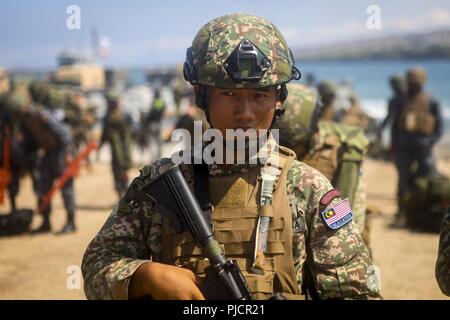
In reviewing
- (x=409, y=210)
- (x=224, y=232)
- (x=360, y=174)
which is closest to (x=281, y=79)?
(x=224, y=232)

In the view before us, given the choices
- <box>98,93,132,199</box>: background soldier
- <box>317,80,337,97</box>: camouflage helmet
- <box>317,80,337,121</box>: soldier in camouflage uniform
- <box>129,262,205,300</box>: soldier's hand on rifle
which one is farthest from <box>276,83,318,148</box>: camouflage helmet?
<box>98,93,132,199</box>: background soldier

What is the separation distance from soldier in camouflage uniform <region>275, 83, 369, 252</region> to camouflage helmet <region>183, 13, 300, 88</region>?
1.45 meters

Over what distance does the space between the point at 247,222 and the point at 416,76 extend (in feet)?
22.1

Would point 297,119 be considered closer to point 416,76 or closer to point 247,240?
point 247,240

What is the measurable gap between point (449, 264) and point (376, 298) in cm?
46

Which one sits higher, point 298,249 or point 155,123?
point 298,249

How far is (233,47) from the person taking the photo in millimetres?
2049

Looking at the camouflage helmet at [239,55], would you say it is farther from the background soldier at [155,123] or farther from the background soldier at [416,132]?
the background soldier at [155,123]

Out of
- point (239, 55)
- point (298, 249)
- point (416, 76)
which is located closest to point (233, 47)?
point (239, 55)

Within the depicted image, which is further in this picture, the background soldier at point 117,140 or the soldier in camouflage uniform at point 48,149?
the background soldier at point 117,140

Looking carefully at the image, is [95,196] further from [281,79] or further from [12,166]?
[281,79]

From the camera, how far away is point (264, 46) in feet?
6.77

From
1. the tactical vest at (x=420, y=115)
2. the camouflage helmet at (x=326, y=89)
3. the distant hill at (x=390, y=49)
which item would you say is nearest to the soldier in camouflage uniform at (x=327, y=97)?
the camouflage helmet at (x=326, y=89)

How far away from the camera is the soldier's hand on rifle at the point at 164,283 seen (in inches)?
69.7
